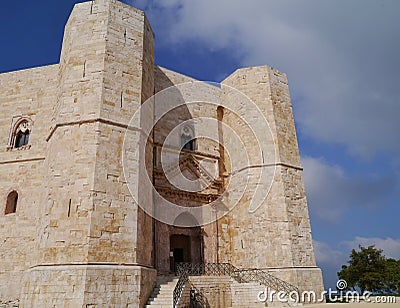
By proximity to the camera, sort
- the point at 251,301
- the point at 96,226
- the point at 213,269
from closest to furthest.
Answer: the point at 96,226, the point at 251,301, the point at 213,269

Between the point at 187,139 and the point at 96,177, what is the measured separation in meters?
6.41

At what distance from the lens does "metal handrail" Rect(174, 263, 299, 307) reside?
38.4ft

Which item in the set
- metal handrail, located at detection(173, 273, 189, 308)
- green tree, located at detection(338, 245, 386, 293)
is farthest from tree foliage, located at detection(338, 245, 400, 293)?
metal handrail, located at detection(173, 273, 189, 308)

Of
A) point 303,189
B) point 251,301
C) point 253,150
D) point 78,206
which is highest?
point 253,150

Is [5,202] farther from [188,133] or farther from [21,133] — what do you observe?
[188,133]

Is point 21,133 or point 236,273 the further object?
point 21,133

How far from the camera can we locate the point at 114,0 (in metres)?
11.9

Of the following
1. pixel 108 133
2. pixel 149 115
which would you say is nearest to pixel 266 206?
pixel 149 115

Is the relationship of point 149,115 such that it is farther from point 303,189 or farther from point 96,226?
point 303,189

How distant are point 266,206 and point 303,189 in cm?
208

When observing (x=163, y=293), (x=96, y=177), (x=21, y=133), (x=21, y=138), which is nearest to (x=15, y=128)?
(x=21, y=133)

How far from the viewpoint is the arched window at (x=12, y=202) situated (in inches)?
492

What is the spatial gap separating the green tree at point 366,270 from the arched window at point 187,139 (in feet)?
43.6

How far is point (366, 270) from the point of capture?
777 inches
